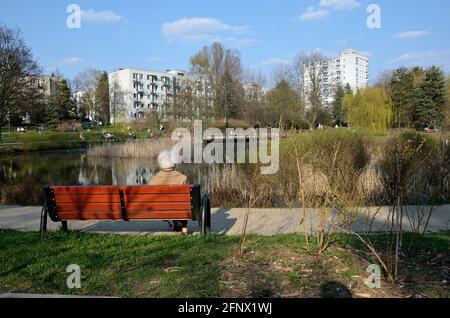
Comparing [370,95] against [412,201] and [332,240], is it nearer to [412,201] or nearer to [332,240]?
[412,201]

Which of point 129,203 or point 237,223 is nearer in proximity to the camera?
point 129,203

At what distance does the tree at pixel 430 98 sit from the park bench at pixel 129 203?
5341 cm

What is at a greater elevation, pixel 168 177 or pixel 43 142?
pixel 168 177

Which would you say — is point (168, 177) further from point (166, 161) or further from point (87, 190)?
point (87, 190)

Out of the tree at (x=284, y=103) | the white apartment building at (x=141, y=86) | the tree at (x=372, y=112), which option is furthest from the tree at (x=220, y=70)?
the white apartment building at (x=141, y=86)

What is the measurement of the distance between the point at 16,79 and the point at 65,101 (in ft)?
120

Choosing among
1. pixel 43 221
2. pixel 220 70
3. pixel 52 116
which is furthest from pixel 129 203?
pixel 52 116

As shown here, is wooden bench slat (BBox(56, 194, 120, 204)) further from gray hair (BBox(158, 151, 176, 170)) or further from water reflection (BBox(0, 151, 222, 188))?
water reflection (BBox(0, 151, 222, 188))

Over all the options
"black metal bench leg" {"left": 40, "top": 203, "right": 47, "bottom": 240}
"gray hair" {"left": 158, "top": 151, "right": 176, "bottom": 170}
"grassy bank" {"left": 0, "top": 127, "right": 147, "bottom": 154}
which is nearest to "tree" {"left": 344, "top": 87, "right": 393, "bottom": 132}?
"grassy bank" {"left": 0, "top": 127, "right": 147, "bottom": 154}

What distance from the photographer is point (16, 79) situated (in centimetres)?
3625

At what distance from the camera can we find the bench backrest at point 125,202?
6.00 meters

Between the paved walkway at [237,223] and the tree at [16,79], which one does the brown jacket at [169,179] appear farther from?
the tree at [16,79]
